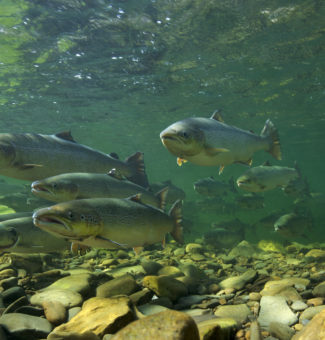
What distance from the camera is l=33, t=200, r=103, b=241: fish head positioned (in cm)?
330

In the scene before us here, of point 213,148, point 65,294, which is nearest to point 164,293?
point 65,294

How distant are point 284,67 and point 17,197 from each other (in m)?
16.6

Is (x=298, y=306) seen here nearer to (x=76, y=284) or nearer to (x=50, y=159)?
(x=76, y=284)

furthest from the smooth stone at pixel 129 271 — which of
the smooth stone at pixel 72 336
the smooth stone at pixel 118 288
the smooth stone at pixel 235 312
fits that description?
the smooth stone at pixel 72 336

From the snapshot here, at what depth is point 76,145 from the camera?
6145 millimetres

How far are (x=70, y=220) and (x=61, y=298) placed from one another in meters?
0.90

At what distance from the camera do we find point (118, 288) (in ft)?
11.7

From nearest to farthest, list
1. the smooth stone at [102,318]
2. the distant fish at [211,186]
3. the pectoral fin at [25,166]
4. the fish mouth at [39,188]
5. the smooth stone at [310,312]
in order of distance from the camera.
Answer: the smooth stone at [102,318], the smooth stone at [310,312], the fish mouth at [39,188], the pectoral fin at [25,166], the distant fish at [211,186]

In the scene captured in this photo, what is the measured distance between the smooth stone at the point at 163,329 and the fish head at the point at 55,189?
125 inches

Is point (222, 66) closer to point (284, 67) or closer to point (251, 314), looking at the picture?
point (284, 67)

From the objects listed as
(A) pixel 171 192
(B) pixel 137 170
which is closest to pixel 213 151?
(B) pixel 137 170

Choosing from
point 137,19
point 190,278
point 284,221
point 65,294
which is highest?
point 137,19

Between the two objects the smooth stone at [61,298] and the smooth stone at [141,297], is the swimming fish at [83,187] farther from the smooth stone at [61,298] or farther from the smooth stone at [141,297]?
the smooth stone at [141,297]

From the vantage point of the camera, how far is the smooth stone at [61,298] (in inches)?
124
